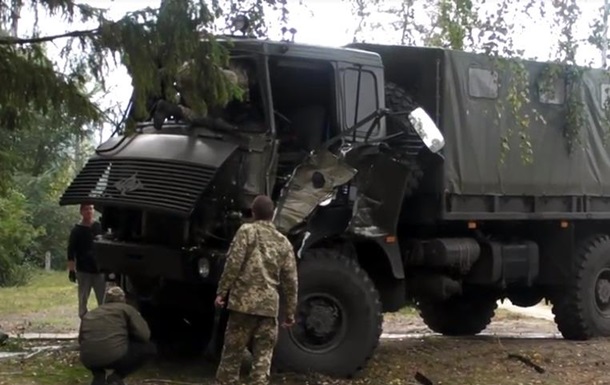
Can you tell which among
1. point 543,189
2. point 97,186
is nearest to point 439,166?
point 543,189

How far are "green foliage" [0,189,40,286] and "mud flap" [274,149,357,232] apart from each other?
15352mm

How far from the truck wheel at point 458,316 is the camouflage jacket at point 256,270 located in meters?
6.38

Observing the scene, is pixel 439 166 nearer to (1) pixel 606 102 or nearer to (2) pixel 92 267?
(1) pixel 606 102

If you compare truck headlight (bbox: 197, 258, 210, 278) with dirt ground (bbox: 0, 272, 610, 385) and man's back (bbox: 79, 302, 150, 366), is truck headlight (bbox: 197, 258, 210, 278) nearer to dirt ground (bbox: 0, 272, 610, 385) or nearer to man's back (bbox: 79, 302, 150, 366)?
dirt ground (bbox: 0, 272, 610, 385)

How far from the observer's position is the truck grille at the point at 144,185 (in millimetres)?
9938

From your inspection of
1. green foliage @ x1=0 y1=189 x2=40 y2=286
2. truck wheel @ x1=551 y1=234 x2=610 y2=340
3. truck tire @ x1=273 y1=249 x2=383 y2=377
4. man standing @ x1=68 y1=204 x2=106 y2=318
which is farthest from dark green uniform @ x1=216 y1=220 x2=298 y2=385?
green foliage @ x1=0 y1=189 x2=40 y2=286

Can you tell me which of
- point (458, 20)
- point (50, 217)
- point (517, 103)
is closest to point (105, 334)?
point (517, 103)

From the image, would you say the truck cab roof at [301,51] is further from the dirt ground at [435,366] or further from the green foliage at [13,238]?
the green foliage at [13,238]

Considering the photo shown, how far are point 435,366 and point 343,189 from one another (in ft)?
7.66

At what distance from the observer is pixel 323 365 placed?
10820 mm

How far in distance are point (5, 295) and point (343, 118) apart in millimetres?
18033

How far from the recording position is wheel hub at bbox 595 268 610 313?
583 inches

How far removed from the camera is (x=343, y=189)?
36.1 ft

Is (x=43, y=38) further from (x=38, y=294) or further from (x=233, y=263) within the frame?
(x=38, y=294)
